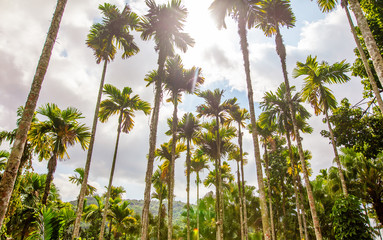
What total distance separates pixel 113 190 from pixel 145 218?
20067mm

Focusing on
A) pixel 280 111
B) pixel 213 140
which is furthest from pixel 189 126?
pixel 280 111

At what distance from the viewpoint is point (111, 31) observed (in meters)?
14.2

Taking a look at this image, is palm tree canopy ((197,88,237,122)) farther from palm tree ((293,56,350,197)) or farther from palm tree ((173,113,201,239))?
palm tree ((293,56,350,197))

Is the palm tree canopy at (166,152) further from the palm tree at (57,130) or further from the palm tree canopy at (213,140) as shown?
the palm tree at (57,130)

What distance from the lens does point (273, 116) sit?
17516mm

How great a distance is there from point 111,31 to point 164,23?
4.07m

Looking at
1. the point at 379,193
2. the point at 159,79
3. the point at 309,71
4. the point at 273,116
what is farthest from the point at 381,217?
the point at 159,79

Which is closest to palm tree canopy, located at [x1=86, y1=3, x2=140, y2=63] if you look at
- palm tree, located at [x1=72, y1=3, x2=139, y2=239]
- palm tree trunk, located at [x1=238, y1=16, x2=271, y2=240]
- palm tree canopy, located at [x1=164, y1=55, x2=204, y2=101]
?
palm tree, located at [x1=72, y1=3, x2=139, y2=239]

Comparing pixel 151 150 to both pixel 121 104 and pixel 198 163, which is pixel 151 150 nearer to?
pixel 121 104

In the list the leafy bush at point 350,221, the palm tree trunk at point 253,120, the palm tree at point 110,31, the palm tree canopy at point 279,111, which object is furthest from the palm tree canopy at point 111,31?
the leafy bush at point 350,221

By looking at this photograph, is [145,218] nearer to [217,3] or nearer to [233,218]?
[217,3]

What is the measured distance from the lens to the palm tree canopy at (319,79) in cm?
1407

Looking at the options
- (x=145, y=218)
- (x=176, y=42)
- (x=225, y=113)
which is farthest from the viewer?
(x=225, y=113)

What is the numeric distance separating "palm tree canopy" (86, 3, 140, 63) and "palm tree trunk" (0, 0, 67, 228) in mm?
8396
